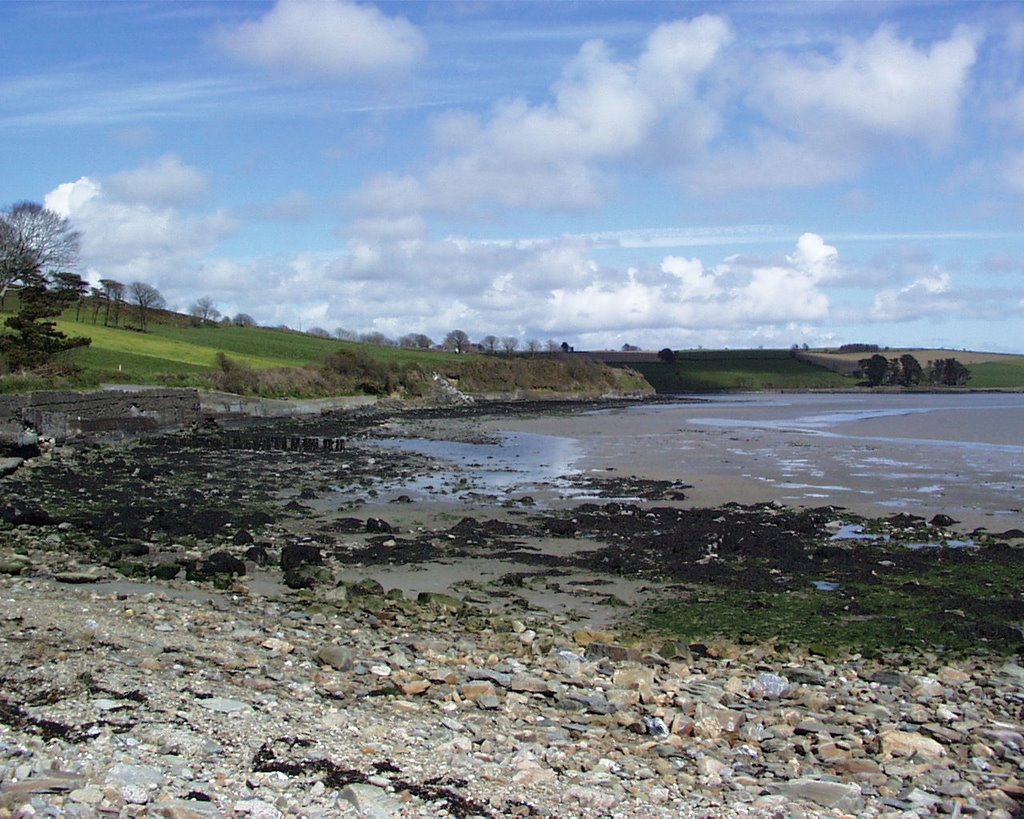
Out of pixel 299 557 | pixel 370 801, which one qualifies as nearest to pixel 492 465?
pixel 299 557

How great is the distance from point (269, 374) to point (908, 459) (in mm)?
49085

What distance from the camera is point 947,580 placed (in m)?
13.9

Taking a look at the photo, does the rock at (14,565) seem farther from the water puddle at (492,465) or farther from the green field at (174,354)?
the green field at (174,354)

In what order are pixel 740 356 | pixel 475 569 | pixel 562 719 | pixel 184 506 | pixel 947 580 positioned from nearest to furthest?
1. pixel 562 719
2. pixel 947 580
3. pixel 475 569
4. pixel 184 506
5. pixel 740 356

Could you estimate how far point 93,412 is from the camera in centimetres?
3919

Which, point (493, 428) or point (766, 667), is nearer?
point (766, 667)

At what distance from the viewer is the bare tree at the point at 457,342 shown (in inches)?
6053

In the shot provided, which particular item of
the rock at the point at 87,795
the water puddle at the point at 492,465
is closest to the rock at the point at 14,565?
the rock at the point at 87,795

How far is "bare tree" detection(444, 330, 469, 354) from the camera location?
504 feet

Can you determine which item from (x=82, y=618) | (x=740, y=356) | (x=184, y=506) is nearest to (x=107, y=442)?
(x=184, y=506)

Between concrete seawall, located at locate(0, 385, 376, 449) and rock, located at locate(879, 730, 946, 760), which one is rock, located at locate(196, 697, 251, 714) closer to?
rock, located at locate(879, 730, 946, 760)

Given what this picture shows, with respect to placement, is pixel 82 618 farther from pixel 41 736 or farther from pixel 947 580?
pixel 947 580

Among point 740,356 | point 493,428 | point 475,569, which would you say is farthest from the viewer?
point 740,356

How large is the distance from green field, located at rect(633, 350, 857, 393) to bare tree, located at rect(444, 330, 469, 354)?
3077cm
